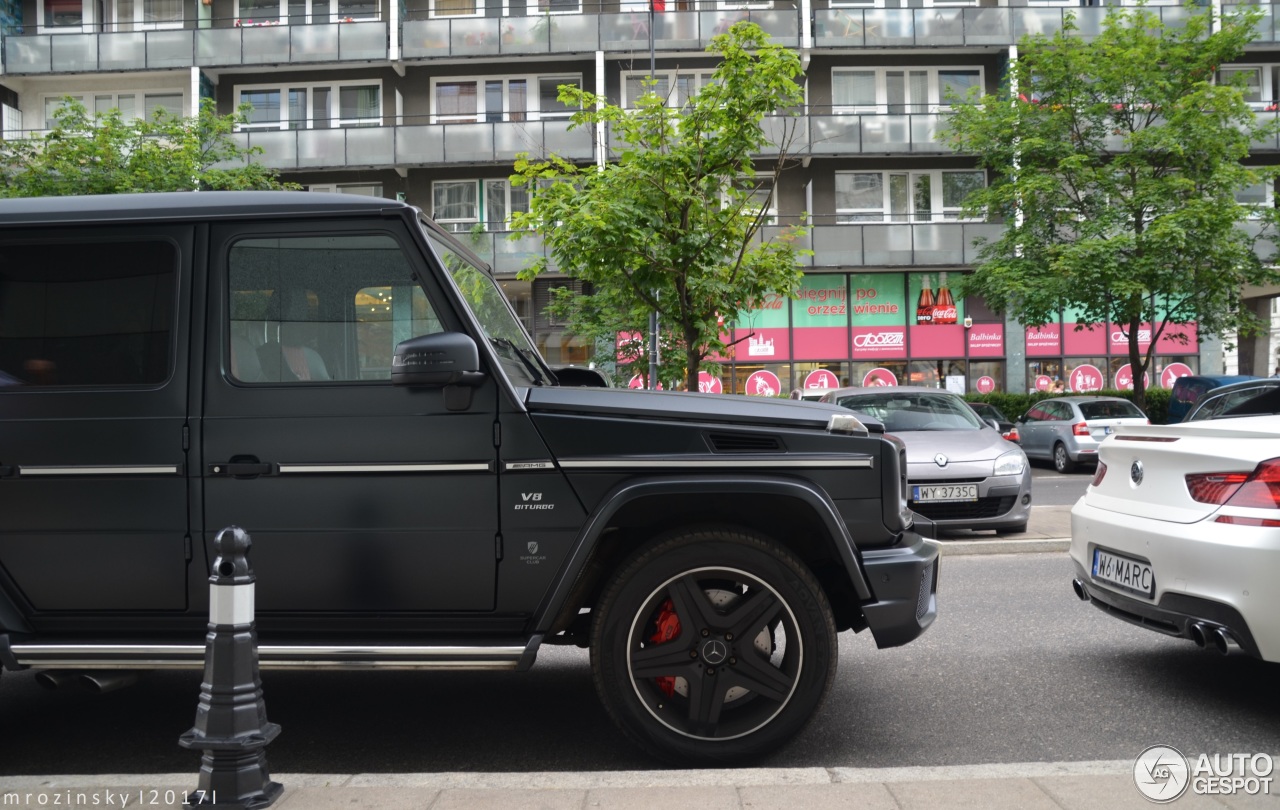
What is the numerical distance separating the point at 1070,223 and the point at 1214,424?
20.7m

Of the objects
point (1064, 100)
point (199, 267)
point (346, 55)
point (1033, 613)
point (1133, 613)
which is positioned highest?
point (346, 55)

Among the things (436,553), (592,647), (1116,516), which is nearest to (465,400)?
(436,553)

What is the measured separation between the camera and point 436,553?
3.66 m

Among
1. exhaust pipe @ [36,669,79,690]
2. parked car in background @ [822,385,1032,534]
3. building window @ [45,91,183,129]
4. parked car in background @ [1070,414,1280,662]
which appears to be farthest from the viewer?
building window @ [45,91,183,129]

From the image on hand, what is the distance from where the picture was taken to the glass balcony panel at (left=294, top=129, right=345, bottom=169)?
29000 mm

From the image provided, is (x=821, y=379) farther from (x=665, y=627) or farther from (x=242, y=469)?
(x=242, y=469)

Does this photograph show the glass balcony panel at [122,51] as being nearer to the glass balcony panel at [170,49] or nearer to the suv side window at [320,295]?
the glass balcony panel at [170,49]

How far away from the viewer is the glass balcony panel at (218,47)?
29.5 meters

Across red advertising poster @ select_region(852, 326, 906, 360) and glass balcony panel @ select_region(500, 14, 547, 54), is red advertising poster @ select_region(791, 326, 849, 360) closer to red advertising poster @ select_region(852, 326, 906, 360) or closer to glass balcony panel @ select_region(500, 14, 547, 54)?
red advertising poster @ select_region(852, 326, 906, 360)

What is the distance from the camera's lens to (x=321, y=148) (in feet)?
95.5

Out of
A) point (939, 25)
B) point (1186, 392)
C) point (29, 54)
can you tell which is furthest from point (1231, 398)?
point (29, 54)

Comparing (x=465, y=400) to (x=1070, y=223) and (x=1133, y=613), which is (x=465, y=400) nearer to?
(x=1133, y=613)

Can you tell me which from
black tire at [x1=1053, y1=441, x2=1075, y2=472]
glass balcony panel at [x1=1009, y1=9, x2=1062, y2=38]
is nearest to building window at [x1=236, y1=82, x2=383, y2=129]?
glass balcony panel at [x1=1009, y1=9, x2=1062, y2=38]

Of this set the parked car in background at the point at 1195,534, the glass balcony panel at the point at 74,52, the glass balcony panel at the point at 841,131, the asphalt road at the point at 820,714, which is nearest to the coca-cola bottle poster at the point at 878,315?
the glass balcony panel at the point at 841,131
